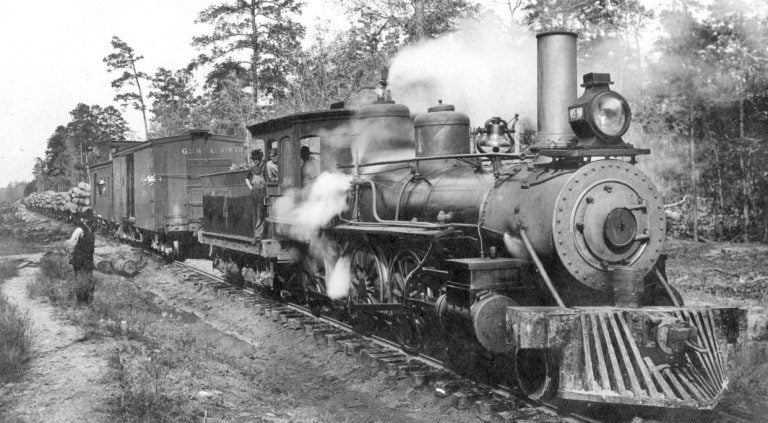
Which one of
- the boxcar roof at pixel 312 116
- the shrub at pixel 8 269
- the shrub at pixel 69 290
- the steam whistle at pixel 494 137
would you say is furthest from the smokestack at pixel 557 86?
the shrub at pixel 8 269

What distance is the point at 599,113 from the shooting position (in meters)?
5.36

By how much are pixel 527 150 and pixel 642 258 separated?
4.72 ft

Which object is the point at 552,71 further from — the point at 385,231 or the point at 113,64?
the point at 113,64

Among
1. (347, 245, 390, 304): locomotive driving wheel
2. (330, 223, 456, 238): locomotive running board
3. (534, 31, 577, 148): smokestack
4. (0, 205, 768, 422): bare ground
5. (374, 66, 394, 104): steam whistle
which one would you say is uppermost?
(374, 66, 394, 104): steam whistle

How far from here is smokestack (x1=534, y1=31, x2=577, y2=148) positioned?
6.10 metres

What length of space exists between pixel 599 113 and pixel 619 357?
6.50ft

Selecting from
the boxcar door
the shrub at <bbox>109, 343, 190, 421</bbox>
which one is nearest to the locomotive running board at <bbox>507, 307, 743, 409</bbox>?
the shrub at <bbox>109, 343, 190, 421</bbox>

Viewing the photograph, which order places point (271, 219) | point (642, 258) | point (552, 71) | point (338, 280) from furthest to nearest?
point (271, 219) < point (338, 280) < point (552, 71) < point (642, 258)

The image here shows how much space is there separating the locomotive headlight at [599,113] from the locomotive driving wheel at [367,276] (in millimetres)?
2971

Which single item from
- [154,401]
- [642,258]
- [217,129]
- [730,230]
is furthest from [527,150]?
[217,129]

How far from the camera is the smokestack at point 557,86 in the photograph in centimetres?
610

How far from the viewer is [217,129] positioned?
29.7 metres

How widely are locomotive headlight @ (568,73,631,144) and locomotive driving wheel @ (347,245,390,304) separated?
117 inches

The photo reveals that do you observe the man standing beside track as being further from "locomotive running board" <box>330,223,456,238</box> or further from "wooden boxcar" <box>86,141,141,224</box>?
"wooden boxcar" <box>86,141,141,224</box>
